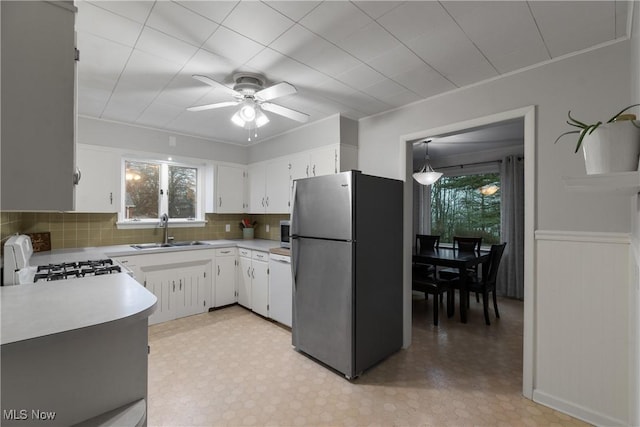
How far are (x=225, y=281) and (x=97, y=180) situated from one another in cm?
189

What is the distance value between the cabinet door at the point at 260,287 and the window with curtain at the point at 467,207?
3.57 metres

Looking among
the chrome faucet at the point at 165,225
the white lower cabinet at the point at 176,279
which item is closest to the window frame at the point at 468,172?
the white lower cabinet at the point at 176,279

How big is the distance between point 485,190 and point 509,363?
3.24m

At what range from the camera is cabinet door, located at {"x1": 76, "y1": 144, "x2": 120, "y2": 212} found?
3.23 meters

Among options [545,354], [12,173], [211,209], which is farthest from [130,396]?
[211,209]

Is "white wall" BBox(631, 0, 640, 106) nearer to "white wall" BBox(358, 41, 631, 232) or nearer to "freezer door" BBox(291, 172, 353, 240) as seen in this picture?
"white wall" BBox(358, 41, 631, 232)

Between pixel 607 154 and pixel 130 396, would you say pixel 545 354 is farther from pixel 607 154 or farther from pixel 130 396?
pixel 130 396

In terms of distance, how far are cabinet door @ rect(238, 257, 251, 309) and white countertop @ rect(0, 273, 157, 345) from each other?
7.27ft

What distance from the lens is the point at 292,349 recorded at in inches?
112

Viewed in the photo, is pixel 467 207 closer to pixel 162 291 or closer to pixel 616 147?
pixel 616 147

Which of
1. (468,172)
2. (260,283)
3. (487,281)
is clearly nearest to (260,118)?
(260,283)

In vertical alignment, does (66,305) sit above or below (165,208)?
below

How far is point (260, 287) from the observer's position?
11.9 feet

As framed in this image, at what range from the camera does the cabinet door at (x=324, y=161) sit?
3172 millimetres
